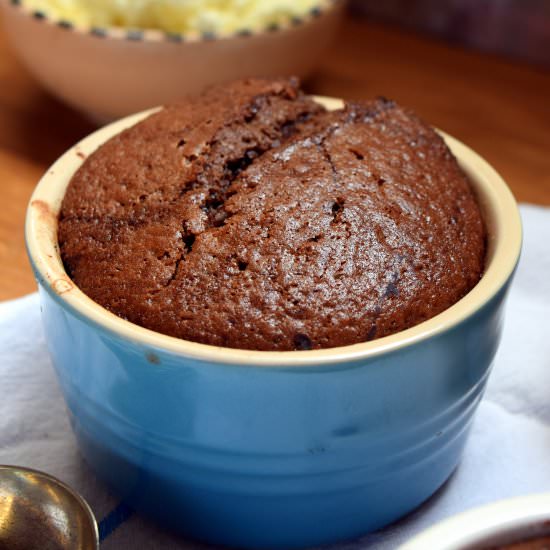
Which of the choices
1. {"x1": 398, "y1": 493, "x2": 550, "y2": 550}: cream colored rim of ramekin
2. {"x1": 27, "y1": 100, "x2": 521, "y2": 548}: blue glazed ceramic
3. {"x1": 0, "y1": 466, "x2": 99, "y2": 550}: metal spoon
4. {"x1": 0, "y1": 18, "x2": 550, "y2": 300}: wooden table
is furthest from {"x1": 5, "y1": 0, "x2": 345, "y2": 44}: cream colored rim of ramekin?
{"x1": 398, "y1": 493, "x2": 550, "y2": 550}: cream colored rim of ramekin

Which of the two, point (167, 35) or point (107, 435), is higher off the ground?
point (167, 35)

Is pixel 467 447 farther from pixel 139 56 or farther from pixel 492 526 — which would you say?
pixel 139 56

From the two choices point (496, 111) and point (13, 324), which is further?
point (496, 111)

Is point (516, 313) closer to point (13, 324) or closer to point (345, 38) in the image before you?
point (13, 324)

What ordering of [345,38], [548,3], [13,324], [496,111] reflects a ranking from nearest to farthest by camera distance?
[13,324], [496,111], [548,3], [345,38]

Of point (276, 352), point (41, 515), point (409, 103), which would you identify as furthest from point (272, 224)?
point (409, 103)

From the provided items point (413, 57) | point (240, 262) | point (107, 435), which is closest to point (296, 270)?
point (240, 262)

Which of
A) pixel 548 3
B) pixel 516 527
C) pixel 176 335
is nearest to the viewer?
pixel 516 527

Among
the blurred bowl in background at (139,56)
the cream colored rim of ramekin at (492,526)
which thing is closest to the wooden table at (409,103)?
the blurred bowl in background at (139,56)
